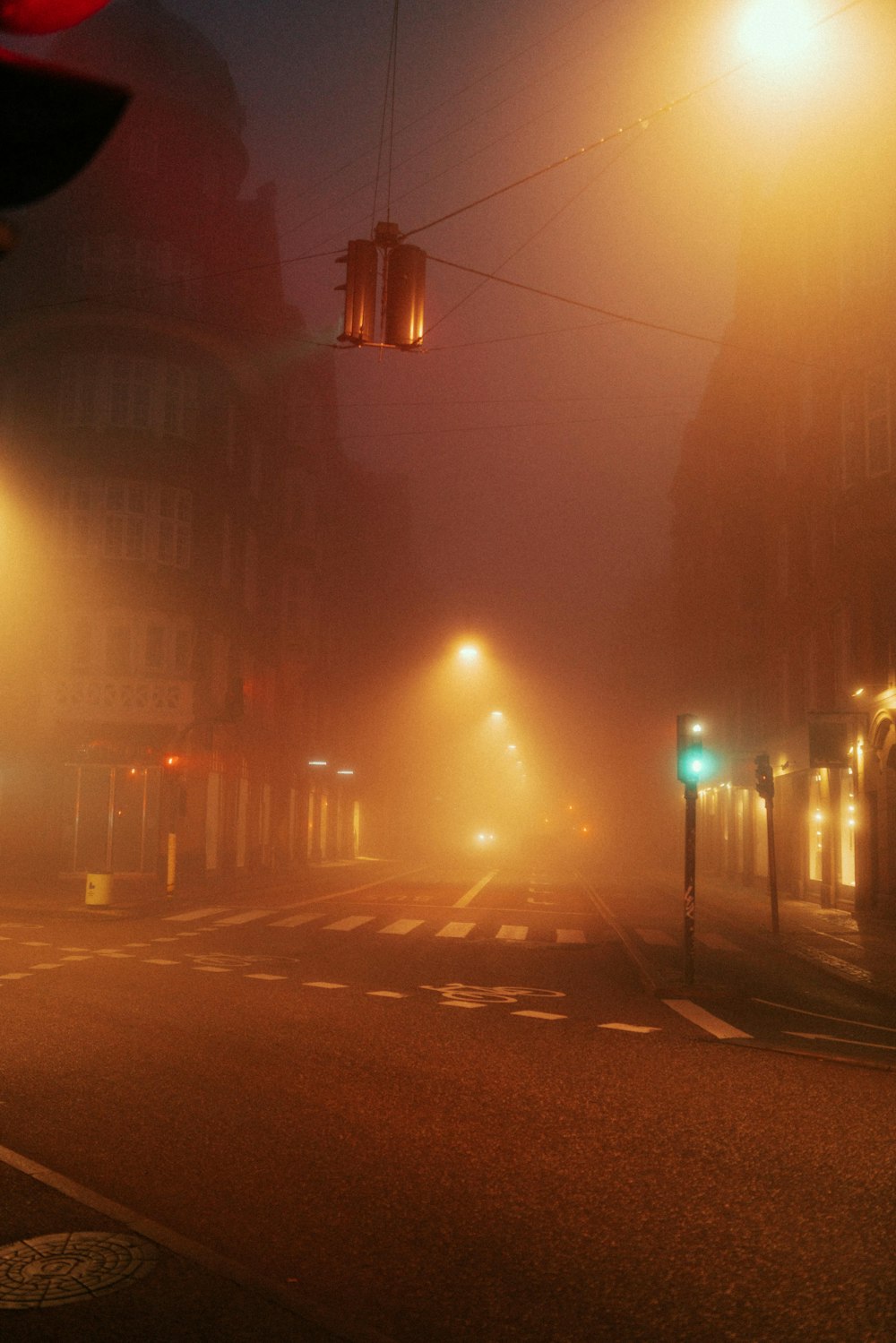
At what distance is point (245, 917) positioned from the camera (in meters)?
25.6

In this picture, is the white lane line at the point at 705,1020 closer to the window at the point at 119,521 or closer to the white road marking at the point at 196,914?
the white road marking at the point at 196,914

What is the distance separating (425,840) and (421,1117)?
8278 cm

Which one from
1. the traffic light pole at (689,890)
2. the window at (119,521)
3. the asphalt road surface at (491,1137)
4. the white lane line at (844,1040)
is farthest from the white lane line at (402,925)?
the window at (119,521)

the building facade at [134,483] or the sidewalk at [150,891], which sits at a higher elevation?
the building facade at [134,483]

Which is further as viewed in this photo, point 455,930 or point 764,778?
point 764,778

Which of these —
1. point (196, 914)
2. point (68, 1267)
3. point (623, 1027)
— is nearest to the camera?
point (68, 1267)

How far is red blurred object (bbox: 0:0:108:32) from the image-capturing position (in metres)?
2.32

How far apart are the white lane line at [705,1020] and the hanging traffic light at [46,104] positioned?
1014cm

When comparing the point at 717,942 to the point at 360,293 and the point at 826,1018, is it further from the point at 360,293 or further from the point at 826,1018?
the point at 360,293

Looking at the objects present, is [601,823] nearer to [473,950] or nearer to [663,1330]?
[473,950]

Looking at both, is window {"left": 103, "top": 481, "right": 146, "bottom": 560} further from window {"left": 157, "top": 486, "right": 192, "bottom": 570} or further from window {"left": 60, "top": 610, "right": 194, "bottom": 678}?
window {"left": 60, "top": 610, "right": 194, "bottom": 678}

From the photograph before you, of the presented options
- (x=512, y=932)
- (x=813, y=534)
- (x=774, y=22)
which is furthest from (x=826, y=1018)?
(x=813, y=534)

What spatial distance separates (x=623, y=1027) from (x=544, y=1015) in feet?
3.13

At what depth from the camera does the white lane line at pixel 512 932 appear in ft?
70.6
